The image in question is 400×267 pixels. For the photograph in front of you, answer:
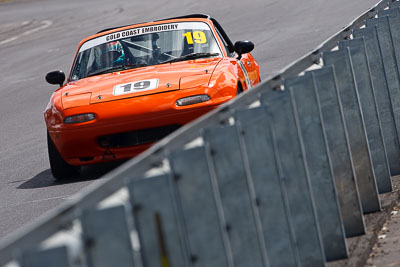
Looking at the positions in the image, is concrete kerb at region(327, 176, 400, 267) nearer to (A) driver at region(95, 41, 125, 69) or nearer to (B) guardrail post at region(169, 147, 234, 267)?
(B) guardrail post at region(169, 147, 234, 267)

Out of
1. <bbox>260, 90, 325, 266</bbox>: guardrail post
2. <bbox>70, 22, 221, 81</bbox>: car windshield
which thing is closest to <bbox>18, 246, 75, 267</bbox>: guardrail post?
<bbox>260, 90, 325, 266</bbox>: guardrail post

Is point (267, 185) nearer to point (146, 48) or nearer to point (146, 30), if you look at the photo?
point (146, 48)

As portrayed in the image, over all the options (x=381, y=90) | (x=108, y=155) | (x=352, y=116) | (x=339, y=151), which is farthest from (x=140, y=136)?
(x=339, y=151)

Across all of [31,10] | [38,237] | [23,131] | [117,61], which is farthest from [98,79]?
[31,10]

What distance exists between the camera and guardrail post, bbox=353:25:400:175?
781 centimetres

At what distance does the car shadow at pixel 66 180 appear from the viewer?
10211mm

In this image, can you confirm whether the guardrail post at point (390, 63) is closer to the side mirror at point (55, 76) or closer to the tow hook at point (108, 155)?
the tow hook at point (108, 155)

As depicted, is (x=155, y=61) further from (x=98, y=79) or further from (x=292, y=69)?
(x=292, y=69)

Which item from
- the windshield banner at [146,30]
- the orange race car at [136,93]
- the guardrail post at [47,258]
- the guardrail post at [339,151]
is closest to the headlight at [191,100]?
the orange race car at [136,93]

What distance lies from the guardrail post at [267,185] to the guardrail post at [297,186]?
239mm

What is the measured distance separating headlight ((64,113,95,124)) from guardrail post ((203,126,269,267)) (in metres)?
5.37

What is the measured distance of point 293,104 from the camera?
552cm

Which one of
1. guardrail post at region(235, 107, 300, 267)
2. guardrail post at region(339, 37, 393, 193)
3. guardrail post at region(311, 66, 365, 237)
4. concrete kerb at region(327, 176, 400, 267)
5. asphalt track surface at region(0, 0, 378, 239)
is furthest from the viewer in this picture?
asphalt track surface at region(0, 0, 378, 239)

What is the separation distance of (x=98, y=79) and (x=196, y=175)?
21.4ft
